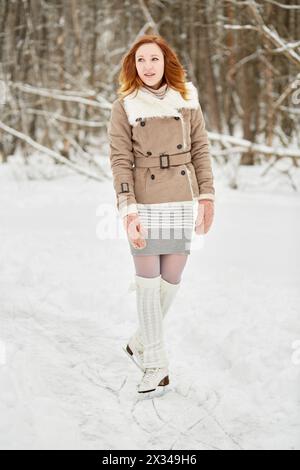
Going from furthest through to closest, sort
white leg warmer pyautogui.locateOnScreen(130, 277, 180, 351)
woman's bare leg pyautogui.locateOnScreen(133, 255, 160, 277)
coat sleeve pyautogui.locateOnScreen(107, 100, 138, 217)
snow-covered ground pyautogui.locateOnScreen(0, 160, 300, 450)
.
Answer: white leg warmer pyautogui.locateOnScreen(130, 277, 180, 351) → woman's bare leg pyautogui.locateOnScreen(133, 255, 160, 277) → coat sleeve pyautogui.locateOnScreen(107, 100, 138, 217) → snow-covered ground pyautogui.locateOnScreen(0, 160, 300, 450)

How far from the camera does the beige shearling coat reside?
9.48 feet

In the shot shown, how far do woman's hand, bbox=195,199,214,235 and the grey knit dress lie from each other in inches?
3.5

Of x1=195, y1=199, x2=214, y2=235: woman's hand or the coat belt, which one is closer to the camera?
→ the coat belt

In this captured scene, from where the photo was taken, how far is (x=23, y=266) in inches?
207

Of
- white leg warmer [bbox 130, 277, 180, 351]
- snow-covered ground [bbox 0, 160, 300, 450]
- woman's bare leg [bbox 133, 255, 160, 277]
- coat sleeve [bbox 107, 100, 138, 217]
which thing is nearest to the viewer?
snow-covered ground [bbox 0, 160, 300, 450]

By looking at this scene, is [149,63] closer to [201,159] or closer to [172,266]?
[201,159]

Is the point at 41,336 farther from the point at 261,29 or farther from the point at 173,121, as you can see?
the point at 261,29

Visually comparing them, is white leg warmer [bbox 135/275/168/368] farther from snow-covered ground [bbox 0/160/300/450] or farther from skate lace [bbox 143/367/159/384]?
snow-covered ground [bbox 0/160/300/450]

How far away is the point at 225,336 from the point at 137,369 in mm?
671

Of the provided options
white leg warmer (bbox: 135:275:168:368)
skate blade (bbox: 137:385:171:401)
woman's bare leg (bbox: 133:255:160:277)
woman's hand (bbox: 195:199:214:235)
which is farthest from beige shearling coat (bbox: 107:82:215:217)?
skate blade (bbox: 137:385:171:401)

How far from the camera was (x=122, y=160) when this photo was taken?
9.53ft

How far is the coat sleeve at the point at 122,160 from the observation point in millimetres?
2875

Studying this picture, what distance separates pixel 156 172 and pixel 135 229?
32 cm

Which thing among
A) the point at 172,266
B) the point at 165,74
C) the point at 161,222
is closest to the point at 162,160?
the point at 161,222
